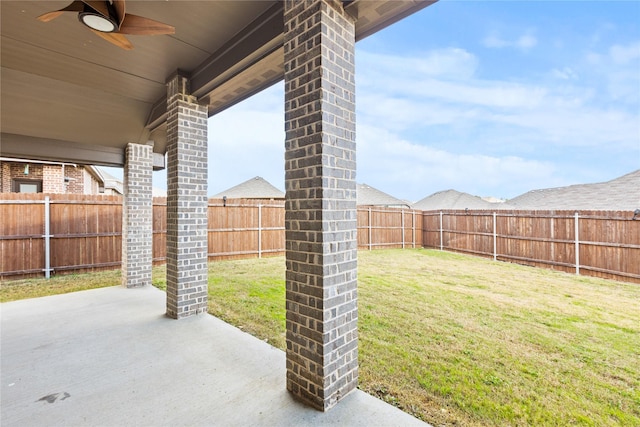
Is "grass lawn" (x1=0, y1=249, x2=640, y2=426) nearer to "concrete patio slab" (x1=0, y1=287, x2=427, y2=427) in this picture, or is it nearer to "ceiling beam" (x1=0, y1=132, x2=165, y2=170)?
"concrete patio slab" (x1=0, y1=287, x2=427, y2=427)

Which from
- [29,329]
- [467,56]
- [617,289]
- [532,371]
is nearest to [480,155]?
[467,56]

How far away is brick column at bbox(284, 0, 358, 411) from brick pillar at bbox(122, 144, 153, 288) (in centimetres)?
487

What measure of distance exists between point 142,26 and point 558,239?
1039 centimetres

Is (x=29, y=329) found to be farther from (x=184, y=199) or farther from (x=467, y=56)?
(x=467, y=56)

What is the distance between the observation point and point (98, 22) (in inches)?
93.9

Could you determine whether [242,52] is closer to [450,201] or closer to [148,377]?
[148,377]

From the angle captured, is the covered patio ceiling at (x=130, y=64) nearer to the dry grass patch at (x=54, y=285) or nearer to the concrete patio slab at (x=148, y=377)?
the dry grass patch at (x=54, y=285)

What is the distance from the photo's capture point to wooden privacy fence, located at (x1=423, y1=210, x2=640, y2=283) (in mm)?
6988

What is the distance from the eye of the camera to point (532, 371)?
2.75 m

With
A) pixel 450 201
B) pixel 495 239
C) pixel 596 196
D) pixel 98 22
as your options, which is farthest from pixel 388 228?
pixel 450 201

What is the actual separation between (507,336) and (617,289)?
15.2ft

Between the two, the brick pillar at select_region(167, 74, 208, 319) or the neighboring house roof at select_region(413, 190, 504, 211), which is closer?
the brick pillar at select_region(167, 74, 208, 319)

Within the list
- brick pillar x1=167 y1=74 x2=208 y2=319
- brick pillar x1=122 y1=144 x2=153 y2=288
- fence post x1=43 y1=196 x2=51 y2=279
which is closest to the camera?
brick pillar x1=167 y1=74 x2=208 y2=319

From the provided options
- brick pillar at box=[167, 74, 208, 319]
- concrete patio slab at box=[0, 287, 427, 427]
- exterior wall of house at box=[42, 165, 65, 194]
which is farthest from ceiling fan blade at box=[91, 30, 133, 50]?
exterior wall of house at box=[42, 165, 65, 194]
